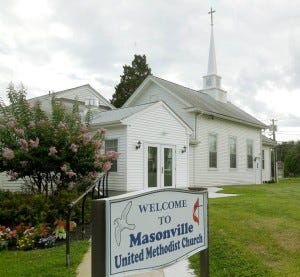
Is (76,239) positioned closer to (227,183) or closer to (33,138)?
(33,138)

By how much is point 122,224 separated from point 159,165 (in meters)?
13.1

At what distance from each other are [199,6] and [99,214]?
1152 cm

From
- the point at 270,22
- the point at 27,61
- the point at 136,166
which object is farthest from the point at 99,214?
the point at 27,61

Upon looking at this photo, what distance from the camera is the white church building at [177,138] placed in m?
14.9

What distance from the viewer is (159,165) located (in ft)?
52.5

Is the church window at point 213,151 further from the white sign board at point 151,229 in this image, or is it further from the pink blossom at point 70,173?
the white sign board at point 151,229

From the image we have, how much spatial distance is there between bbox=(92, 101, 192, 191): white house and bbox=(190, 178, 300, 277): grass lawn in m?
6.08

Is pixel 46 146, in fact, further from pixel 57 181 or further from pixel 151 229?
pixel 151 229

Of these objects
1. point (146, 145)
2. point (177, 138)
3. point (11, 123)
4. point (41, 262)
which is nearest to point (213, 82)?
point (177, 138)

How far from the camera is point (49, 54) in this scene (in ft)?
55.1

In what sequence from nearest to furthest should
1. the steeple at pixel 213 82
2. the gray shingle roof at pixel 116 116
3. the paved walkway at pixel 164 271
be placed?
the paved walkway at pixel 164 271 → the gray shingle roof at pixel 116 116 → the steeple at pixel 213 82

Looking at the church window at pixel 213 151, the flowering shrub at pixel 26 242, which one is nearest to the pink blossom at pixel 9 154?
the flowering shrub at pixel 26 242

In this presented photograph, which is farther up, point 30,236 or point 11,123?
point 11,123

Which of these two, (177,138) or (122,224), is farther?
(177,138)
